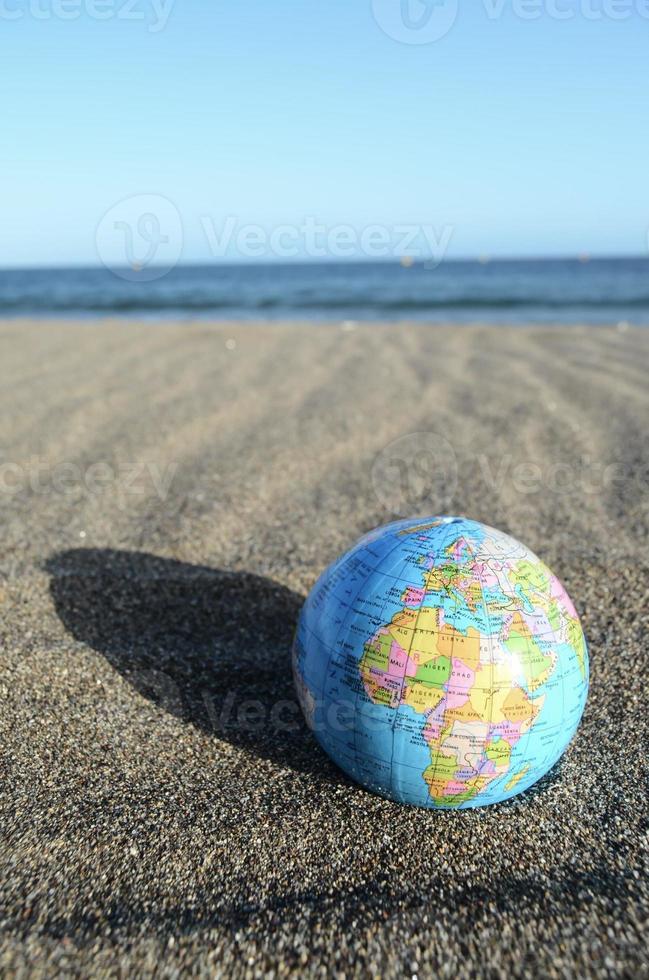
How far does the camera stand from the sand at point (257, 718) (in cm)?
219

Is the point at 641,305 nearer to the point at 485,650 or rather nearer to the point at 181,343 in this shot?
the point at 181,343

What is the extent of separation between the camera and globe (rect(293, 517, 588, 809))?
8.02 feet

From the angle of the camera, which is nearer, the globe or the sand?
the sand

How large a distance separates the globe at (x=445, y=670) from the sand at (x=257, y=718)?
9.9 inches

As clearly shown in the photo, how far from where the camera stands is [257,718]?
323 centimetres

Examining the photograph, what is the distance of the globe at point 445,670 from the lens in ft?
8.02

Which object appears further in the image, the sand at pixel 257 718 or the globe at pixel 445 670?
the globe at pixel 445 670

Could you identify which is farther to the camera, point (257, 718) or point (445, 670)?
point (257, 718)

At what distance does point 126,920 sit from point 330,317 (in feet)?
67.8

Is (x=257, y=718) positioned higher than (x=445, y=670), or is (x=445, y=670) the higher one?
(x=445, y=670)

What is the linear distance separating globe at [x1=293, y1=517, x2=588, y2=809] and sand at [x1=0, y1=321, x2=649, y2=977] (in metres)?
0.25

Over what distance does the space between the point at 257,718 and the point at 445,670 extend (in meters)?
1.11

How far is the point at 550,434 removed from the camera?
23.9 feet

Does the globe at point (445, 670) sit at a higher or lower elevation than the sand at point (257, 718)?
higher
